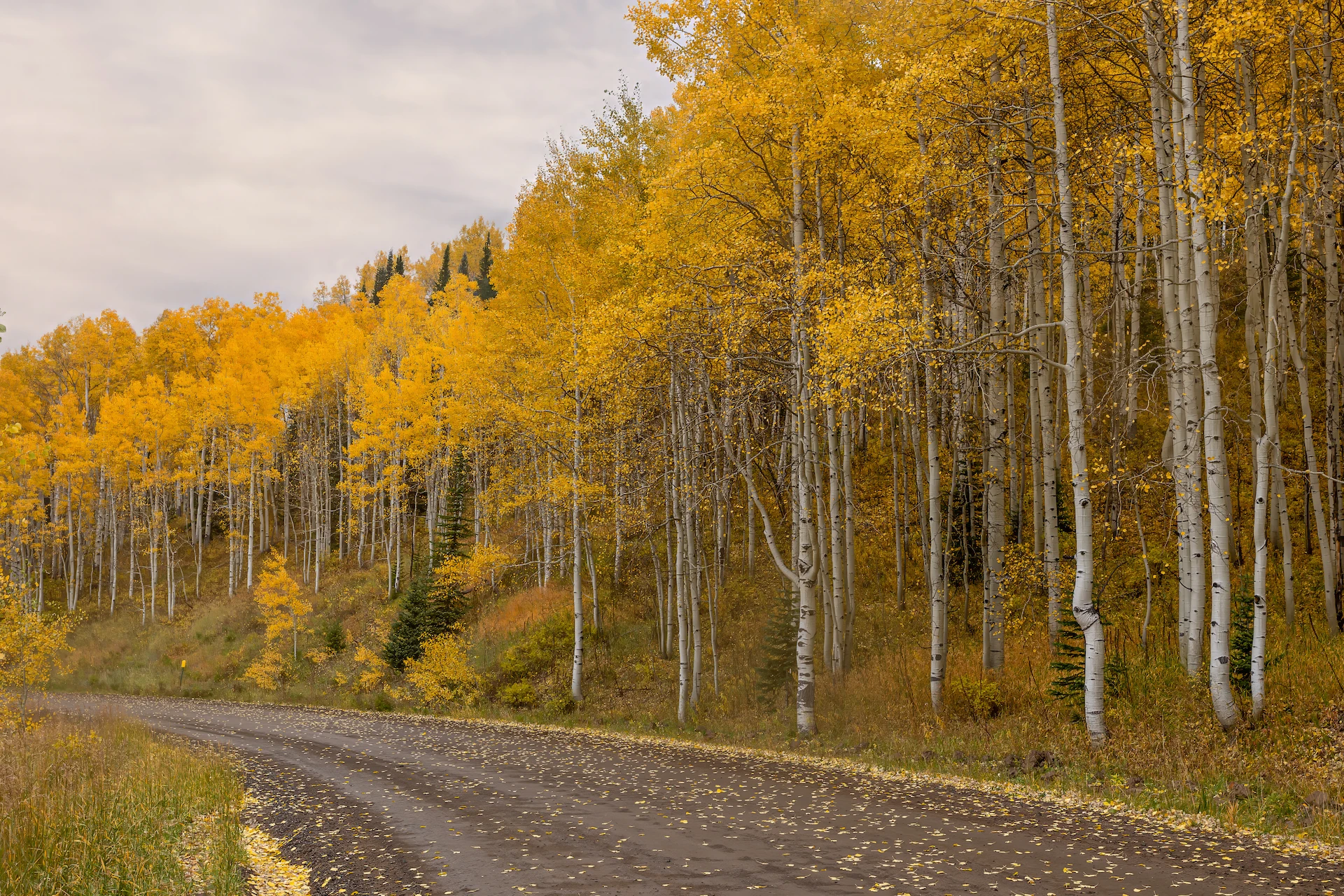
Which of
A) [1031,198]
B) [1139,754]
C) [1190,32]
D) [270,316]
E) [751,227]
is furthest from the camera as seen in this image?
[270,316]

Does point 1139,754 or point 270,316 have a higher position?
point 270,316

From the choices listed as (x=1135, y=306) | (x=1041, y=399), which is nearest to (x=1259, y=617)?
(x=1041, y=399)

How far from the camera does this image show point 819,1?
15000mm

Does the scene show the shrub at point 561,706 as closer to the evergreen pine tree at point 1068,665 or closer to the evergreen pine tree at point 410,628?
the evergreen pine tree at point 410,628

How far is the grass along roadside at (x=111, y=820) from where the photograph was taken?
7.21 m

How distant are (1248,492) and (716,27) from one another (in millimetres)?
15023

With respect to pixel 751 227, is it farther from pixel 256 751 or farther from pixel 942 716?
pixel 256 751

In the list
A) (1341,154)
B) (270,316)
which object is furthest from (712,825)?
(270,316)

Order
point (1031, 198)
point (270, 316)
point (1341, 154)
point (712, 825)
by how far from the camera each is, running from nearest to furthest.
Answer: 1. point (712, 825)
2. point (1341, 154)
3. point (1031, 198)
4. point (270, 316)

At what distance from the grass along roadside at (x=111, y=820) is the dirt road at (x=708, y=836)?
2.43 feet

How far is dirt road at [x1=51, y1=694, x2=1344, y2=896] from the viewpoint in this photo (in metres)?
6.32

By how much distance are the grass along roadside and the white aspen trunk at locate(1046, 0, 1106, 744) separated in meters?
9.62

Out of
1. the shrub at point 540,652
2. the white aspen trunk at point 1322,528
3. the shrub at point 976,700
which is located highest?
the white aspen trunk at point 1322,528

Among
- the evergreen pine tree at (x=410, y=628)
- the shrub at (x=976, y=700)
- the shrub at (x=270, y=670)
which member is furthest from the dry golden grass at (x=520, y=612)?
the shrub at (x=976, y=700)
